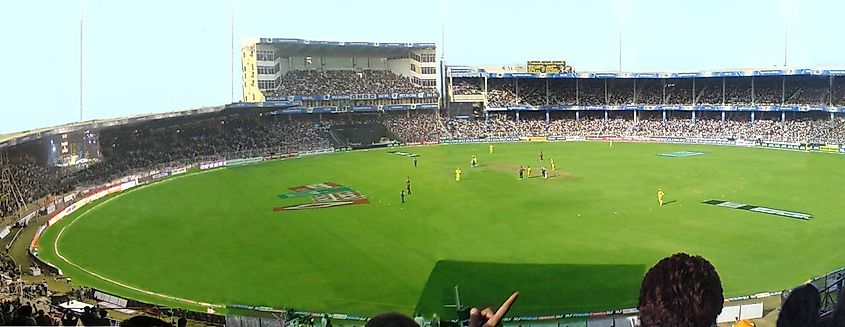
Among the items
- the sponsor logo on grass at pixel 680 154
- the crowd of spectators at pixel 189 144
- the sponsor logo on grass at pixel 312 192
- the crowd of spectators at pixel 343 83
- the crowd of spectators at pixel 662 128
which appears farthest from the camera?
the crowd of spectators at pixel 343 83

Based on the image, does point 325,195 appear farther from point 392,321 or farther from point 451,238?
point 392,321

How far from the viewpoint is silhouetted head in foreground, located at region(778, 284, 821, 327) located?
2.07m

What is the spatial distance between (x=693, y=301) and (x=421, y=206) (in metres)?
12.6

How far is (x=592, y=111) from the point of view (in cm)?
3303

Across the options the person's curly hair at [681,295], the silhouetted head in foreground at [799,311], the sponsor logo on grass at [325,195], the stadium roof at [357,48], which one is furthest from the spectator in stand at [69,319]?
the stadium roof at [357,48]

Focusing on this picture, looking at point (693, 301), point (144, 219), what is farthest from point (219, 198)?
point (693, 301)

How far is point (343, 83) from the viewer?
29641 mm

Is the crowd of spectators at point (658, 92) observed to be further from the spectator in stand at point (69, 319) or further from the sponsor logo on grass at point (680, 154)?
the spectator in stand at point (69, 319)

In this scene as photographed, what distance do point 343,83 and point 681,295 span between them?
93.3 ft

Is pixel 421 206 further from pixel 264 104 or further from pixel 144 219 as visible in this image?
pixel 264 104

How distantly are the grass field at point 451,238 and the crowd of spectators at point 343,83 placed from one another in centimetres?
926

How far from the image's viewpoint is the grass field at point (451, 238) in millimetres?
8625

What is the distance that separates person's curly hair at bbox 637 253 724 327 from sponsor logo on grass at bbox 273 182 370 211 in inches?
496

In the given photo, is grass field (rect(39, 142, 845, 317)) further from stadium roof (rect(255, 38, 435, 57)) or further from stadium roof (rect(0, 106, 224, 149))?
stadium roof (rect(255, 38, 435, 57))
